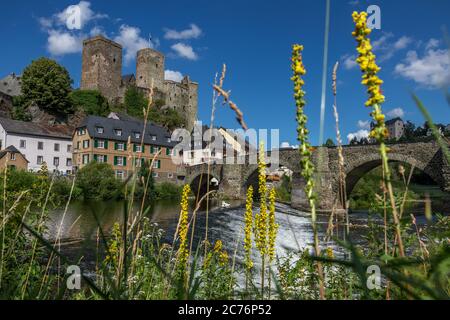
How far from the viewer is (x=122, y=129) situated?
165 ft

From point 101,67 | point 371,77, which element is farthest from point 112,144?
point 371,77

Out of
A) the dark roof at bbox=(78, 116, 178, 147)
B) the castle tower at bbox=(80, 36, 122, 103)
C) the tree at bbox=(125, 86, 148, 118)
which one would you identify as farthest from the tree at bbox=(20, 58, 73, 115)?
the tree at bbox=(125, 86, 148, 118)

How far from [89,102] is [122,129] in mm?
12711

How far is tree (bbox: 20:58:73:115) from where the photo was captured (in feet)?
167

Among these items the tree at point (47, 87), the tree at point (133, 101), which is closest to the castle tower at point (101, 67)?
the tree at point (133, 101)

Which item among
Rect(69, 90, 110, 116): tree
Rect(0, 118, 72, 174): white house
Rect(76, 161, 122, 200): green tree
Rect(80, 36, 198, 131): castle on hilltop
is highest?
Rect(80, 36, 198, 131): castle on hilltop

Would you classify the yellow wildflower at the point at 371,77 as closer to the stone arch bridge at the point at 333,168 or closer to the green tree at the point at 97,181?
the stone arch bridge at the point at 333,168

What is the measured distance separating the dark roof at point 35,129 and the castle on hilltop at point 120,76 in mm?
18528

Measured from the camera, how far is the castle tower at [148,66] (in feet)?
249

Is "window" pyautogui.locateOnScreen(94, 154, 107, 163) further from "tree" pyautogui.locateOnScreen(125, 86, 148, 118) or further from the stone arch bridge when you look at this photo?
"tree" pyautogui.locateOnScreen(125, 86, 148, 118)

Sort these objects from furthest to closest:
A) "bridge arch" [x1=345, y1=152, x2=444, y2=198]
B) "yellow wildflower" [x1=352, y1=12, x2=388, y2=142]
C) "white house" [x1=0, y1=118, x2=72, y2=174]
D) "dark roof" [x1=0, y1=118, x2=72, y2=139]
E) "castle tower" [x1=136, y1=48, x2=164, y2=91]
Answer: "castle tower" [x1=136, y1=48, x2=164, y2=91]
"dark roof" [x1=0, y1=118, x2=72, y2=139]
"white house" [x1=0, y1=118, x2=72, y2=174]
"bridge arch" [x1=345, y1=152, x2=444, y2=198]
"yellow wildflower" [x1=352, y1=12, x2=388, y2=142]

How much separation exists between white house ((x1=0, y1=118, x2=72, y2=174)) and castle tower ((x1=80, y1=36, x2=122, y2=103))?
1875 centimetres

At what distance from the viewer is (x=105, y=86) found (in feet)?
222

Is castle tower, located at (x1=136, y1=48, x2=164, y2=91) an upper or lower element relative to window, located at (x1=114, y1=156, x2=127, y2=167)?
upper
